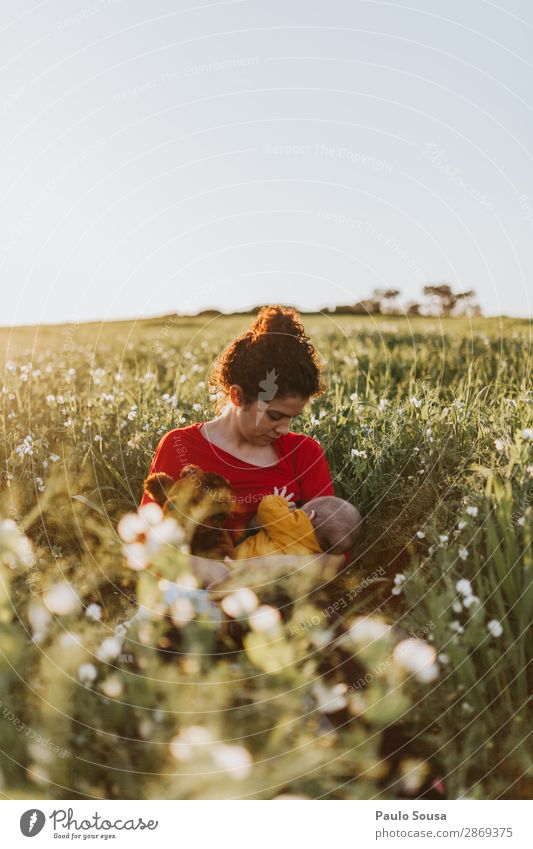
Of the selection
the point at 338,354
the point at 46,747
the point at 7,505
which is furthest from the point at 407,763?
the point at 338,354

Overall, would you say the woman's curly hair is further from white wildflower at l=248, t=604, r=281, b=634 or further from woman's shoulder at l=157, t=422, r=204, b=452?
white wildflower at l=248, t=604, r=281, b=634

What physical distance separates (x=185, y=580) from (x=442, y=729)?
116cm

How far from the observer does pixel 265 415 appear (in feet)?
9.23

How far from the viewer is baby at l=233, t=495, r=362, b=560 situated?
2.65 m

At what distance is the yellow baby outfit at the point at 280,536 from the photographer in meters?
2.65

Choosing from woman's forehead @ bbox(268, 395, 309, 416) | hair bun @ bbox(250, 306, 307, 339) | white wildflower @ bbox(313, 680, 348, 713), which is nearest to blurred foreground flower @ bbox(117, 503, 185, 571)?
white wildflower @ bbox(313, 680, 348, 713)

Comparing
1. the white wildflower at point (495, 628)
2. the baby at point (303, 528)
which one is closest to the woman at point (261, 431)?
the baby at point (303, 528)

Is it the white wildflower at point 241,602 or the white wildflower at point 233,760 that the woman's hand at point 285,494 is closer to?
the white wildflower at point 241,602

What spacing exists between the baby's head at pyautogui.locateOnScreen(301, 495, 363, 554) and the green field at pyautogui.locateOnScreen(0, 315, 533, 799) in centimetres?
17

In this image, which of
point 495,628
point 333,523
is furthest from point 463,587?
point 333,523
